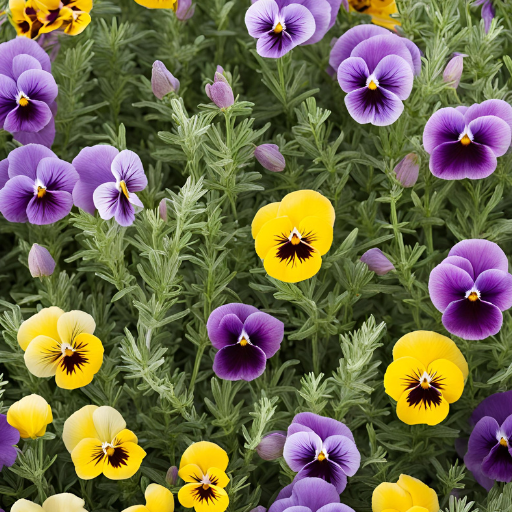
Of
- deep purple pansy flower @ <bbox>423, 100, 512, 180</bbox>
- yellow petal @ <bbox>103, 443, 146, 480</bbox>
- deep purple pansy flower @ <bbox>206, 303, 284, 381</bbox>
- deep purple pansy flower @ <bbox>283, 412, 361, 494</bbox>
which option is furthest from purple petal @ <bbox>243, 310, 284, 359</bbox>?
deep purple pansy flower @ <bbox>423, 100, 512, 180</bbox>

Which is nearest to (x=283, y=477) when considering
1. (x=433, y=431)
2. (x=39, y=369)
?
(x=433, y=431)

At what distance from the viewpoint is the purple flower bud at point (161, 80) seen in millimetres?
1034

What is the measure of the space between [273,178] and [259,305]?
23 cm

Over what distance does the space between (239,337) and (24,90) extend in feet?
1.71

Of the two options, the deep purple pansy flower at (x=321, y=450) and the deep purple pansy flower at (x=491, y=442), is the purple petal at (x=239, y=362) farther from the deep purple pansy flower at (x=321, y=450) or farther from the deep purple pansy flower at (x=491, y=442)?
the deep purple pansy flower at (x=491, y=442)

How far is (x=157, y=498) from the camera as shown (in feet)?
2.89

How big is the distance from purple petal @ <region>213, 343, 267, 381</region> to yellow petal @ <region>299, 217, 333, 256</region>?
0.17 meters

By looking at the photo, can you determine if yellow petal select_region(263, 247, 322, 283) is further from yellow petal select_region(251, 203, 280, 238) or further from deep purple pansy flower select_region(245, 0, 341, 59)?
deep purple pansy flower select_region(245, 0, 341, 59)

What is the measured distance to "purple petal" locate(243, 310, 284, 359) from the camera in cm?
95

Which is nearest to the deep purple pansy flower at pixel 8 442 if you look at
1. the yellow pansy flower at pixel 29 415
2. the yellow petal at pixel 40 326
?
the yellow pansy flower at pixel 29 415

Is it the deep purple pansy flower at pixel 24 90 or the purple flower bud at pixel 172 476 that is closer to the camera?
the purple flower bud at pixel 172 476

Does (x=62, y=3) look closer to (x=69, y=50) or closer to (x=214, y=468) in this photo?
(x=69, y=50)

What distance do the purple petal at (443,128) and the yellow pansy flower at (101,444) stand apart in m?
0.60

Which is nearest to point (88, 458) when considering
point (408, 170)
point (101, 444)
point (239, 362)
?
point (101, 444)
